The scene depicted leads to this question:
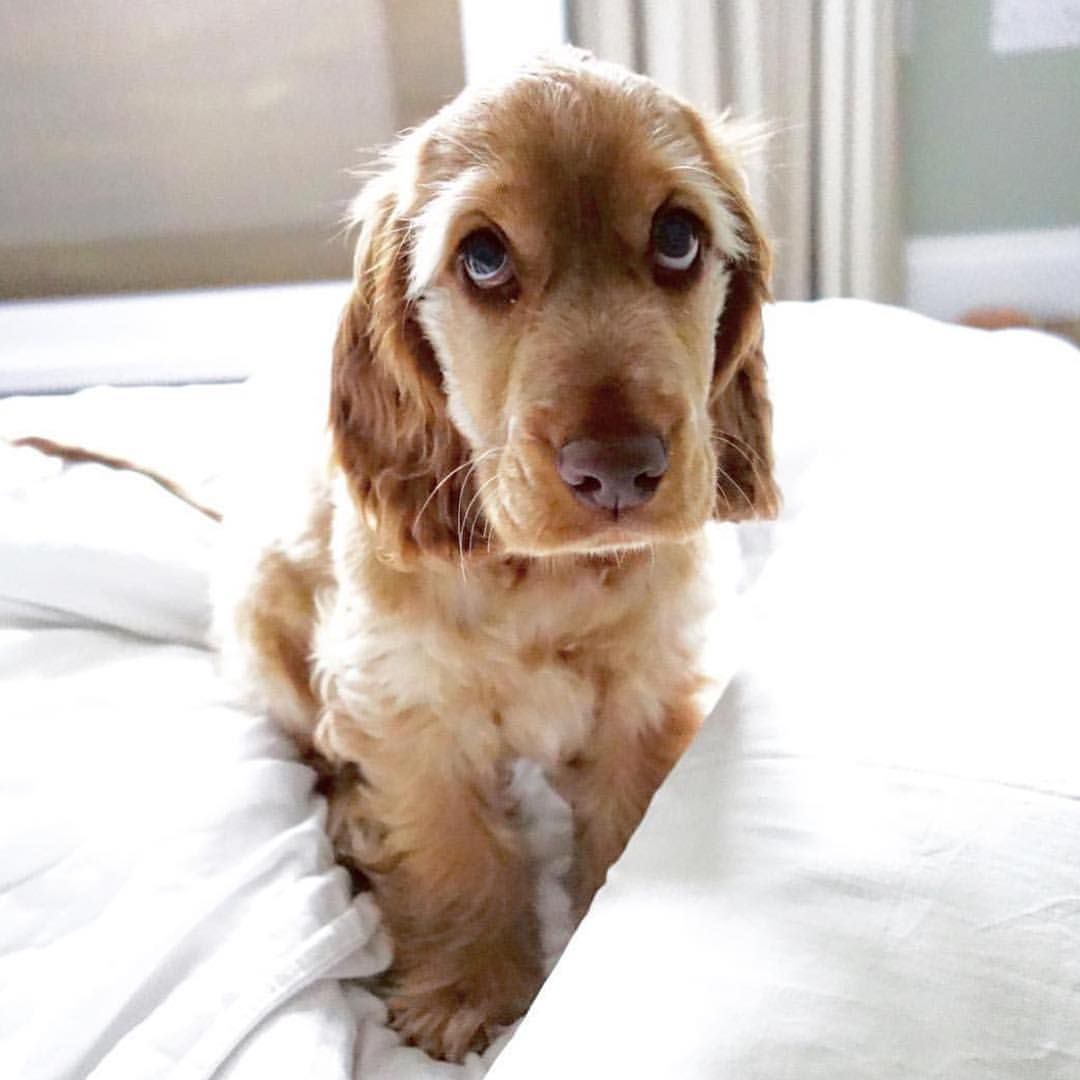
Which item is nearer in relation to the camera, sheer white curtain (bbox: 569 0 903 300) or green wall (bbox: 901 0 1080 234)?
sheer white curtain (bbox: 569 0 903 300)

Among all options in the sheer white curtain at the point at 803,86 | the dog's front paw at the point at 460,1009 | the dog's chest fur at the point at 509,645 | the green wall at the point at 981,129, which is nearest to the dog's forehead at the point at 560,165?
the dog's chest fur at the point at 509,645

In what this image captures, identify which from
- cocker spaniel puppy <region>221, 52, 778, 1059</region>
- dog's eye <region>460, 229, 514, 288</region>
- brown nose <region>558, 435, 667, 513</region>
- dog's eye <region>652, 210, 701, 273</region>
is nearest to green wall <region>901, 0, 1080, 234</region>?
cocker spaniel puppy <region>221, 52, 778, 1059</region>

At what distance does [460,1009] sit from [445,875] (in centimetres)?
15

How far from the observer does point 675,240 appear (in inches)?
43.5

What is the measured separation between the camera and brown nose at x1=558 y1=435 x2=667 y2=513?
0.96 m

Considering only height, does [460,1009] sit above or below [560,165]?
below

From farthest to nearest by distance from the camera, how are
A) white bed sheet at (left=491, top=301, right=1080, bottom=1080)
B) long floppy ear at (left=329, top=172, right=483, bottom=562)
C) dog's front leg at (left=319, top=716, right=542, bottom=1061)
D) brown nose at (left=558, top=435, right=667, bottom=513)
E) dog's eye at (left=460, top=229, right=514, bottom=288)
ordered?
dog's front leg at (left=319, top=716, right=542, bottom=1061) < long floppy ear at (left=329, top=172, right=483, bottom=562) < dog's eye at (left=460, top=229, right=514, bottom=288) < brown nose at (left=558, top=435, right=667, bottom=513) < white bed sheet at (left=491, top=301, right=1080, bottom=1080)

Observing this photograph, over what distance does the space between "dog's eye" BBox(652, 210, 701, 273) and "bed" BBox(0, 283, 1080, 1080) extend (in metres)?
0.38

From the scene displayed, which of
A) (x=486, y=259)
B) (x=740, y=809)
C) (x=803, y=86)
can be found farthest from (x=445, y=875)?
(x=803, y=86)

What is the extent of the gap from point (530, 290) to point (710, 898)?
1.74 feet

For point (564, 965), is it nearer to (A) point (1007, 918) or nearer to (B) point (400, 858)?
(A) point (1007, 918)

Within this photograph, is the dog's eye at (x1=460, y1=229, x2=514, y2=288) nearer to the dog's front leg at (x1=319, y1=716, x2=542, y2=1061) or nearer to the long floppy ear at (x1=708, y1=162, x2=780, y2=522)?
the long floppy ear at (x1=708, y1=162, x2=780, y2=522)

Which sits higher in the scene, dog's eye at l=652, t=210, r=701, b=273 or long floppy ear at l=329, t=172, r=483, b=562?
dog's eye at l=652, t=210, r=701, b=273

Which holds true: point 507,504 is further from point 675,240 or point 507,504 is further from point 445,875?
point 445,875
